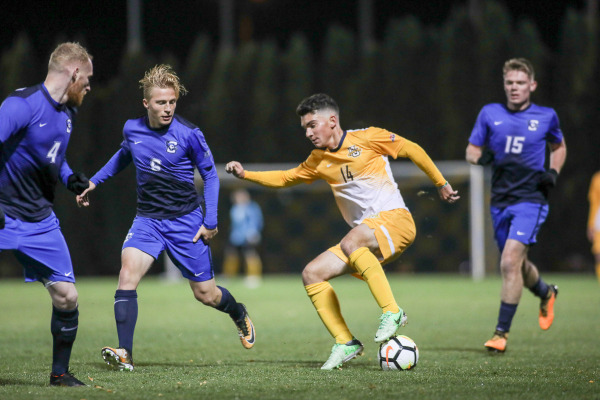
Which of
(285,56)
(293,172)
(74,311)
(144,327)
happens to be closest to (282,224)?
(285,56)

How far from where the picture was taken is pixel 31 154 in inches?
197

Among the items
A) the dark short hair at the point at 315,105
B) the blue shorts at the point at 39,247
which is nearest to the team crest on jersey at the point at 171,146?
the dark short hair at the point at 315,105

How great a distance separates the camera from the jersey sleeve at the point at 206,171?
6289 mm

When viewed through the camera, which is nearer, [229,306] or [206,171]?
[206,171]

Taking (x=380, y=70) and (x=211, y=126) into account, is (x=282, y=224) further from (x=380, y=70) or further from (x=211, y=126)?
(x=380, y=70)

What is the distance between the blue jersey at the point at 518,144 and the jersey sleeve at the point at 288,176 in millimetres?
1744

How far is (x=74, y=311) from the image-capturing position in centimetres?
521

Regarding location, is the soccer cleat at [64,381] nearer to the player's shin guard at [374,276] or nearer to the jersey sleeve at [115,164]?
the jersey sleeve at [115,164]

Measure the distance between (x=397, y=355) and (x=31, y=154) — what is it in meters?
2.84

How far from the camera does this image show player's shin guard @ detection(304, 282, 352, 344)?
6.20 meters

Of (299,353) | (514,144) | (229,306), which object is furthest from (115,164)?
(514,144)

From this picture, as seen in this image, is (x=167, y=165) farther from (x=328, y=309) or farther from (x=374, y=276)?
(x=374, y=276)

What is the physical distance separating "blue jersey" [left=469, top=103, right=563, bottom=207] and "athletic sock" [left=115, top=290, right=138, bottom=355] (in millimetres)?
3365

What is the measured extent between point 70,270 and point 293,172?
2.14 metres
